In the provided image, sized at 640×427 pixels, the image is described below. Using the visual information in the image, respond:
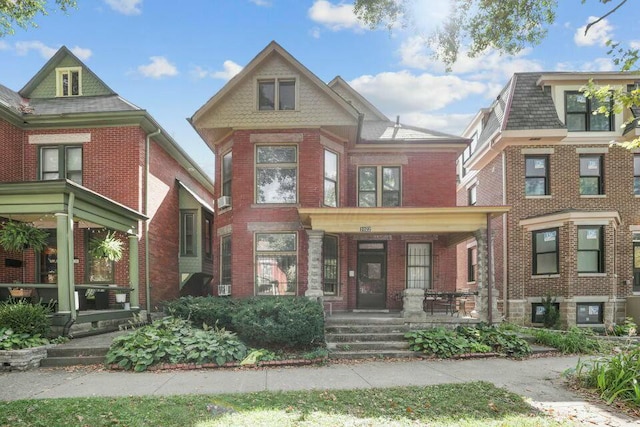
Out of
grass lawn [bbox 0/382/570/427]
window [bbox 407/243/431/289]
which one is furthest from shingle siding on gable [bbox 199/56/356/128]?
grass lawn [bbox 0/382/570/427]

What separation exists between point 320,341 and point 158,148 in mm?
10121

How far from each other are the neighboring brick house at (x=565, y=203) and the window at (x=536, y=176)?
38 millimetres

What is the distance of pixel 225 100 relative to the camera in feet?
45.7

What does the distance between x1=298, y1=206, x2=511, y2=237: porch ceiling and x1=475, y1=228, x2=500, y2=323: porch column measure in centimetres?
42

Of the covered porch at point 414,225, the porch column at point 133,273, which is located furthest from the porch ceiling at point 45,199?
the covered porch at point 414,225

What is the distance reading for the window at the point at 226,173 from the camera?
48.4ft

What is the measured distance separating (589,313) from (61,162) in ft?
62.0

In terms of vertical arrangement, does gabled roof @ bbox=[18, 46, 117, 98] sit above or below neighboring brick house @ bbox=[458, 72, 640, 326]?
above

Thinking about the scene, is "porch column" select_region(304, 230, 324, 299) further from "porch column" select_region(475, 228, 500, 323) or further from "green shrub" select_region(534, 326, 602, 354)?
"green shrub" select_region(534, 326, 602, 354)

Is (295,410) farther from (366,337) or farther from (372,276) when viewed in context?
(372,276)

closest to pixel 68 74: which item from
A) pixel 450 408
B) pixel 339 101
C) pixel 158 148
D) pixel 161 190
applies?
pixel 158 148

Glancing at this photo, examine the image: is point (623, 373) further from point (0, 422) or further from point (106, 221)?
point (106, 221)

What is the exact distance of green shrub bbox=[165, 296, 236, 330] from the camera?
33.4ft

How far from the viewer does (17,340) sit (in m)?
9.00
